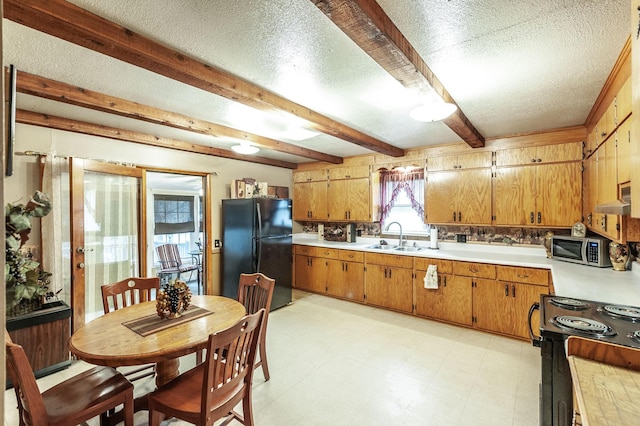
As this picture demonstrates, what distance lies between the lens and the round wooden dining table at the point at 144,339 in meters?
1.57

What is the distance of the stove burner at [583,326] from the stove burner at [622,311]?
0.23 meters

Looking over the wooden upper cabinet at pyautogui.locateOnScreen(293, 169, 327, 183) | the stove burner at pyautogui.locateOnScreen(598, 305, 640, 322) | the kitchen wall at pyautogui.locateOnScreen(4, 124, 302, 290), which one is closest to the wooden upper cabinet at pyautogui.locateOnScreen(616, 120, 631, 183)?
the stove burner at pyautogui.locateOnScreen(598, 305, 640, 322)

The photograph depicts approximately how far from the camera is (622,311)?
73.3 inches

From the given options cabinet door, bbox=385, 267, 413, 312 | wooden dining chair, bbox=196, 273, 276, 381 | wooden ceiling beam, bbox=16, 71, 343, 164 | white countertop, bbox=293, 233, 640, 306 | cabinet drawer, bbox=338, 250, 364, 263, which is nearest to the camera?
wooden ceiling beam, bbox=16, 71, 343, 164

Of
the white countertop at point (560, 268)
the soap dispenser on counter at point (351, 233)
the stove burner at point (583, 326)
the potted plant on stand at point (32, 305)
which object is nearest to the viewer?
the stove burner at point (583, 326)

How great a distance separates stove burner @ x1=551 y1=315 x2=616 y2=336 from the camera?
160cm

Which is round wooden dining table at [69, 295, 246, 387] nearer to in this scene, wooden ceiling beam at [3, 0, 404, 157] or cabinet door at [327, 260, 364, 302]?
wooden ceiling beam at [3, 0, 404, 157]

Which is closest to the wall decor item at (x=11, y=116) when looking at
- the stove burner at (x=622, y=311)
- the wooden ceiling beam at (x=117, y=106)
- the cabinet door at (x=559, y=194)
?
the wooden ceiling beam at (x=117, y=106)

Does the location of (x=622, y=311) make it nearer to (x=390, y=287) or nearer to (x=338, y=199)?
(x=390, y=287)

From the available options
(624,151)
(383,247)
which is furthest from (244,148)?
(624,151)

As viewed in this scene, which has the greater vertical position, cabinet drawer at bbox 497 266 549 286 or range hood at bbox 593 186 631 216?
range hood at bbox 593 186 631 216

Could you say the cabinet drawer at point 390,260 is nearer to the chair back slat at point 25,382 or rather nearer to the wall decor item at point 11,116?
the chair back slat at point 25,382

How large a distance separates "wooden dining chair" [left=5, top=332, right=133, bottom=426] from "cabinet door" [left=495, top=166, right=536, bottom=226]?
13.3 ft

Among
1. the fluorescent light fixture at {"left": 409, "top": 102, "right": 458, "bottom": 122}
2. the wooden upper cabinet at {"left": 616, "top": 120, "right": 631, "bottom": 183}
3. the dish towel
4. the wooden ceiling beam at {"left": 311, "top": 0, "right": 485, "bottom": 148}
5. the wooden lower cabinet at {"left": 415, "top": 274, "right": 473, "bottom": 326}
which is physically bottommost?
the wooden lower cabinet at {"left": 415, "top": 274, "right": 473, "bottom": 326}
